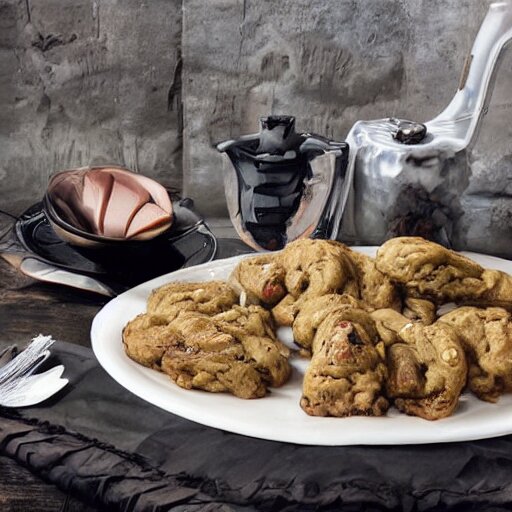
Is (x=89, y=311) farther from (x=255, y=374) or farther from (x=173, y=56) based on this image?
(x=173, y=56)

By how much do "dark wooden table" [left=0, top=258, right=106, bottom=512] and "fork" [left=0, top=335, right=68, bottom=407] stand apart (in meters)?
0.06

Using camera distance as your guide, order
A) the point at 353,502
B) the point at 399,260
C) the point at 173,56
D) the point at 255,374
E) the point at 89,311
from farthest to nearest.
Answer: the point at 173,56 < the point at 89,311 < the point at 399,260 < the point at 255,374 < the point at 353,502

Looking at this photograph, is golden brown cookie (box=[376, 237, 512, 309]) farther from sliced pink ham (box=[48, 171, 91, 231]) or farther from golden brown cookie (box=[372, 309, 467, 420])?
sliced pink ham (box=[48, 171, 91, 231])

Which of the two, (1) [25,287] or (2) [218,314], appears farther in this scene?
(1) [25,287]

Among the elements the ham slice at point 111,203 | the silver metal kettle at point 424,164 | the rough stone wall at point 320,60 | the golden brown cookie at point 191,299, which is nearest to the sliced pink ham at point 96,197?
the ham slice at point 111,203

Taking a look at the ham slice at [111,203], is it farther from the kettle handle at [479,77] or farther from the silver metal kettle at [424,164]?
the kettle handle at [479,77]

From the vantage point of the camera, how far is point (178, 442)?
2.73 feet

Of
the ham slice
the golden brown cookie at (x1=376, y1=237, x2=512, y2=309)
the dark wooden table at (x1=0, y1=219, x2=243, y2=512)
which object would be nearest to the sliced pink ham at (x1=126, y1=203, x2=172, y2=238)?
the ham slice

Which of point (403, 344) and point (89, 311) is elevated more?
point (403, 344)

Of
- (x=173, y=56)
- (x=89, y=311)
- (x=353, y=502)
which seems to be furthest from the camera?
(x=173, y=56)

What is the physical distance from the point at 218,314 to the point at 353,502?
0.95 ft

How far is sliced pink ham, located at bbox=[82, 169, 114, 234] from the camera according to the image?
128 centimetres

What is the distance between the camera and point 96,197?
129 cm

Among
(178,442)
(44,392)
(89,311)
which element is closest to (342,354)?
(178,442)
